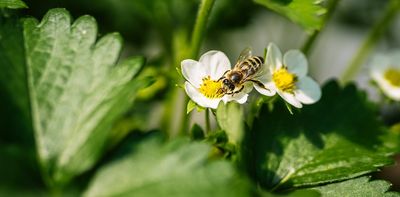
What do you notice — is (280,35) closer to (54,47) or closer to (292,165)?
(292,165)

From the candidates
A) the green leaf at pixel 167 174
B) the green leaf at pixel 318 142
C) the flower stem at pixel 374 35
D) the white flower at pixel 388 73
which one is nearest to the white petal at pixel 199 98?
the green leaf at pixel 318 142

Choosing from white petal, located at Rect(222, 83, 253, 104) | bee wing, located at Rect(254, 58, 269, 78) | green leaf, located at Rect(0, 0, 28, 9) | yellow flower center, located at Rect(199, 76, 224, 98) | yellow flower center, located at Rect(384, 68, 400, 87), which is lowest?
yellow flower center, located at Rect(384, 68, 400, 87)

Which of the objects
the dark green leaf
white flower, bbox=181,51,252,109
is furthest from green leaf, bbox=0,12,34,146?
white flower, bbox=181,51,252,109

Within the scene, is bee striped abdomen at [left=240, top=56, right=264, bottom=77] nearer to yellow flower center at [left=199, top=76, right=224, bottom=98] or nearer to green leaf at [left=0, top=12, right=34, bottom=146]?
yellow flower center at [left=199, top=76, right=224, bottom=98]

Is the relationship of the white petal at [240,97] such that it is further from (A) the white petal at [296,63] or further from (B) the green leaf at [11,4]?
(B) the green leaf at [11,4]

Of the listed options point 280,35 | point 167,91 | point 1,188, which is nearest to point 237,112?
point 1,188

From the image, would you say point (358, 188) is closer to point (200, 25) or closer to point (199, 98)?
point (199, 98)

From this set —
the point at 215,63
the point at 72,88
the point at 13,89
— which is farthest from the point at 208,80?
the point at 13,89
